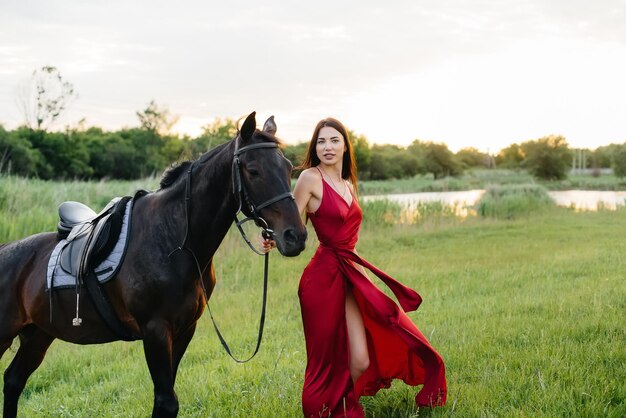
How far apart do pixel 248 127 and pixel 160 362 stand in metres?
1.48

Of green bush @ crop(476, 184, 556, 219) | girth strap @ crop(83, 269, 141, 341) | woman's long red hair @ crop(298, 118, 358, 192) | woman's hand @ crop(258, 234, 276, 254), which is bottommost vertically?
green bush @ crop(476, 184, 556, 219)

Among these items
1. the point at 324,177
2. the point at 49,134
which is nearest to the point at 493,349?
the point at 324,177

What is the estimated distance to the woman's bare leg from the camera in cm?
379

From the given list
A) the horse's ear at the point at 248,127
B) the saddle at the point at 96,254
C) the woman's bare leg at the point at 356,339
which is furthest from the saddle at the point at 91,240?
the woman's bare leg at the point at 356,339

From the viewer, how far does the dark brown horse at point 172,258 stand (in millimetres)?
2998

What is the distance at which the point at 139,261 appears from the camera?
320cm

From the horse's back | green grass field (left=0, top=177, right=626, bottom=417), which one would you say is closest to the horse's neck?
the horse's back

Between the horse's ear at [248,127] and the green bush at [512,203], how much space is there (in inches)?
817

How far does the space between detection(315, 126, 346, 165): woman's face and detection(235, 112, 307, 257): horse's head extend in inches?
32.5

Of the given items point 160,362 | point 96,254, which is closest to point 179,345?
point 160,362

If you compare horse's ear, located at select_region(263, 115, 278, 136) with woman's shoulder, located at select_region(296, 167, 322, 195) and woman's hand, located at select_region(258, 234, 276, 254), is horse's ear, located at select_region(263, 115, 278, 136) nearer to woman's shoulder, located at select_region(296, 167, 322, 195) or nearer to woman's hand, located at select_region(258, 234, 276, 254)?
woman's shoulder, located at select_region(296, 167, 322, 195)

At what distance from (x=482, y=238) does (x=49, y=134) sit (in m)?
42.7

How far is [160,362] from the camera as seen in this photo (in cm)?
308

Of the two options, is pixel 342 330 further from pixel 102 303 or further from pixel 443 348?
pixel 443 348
